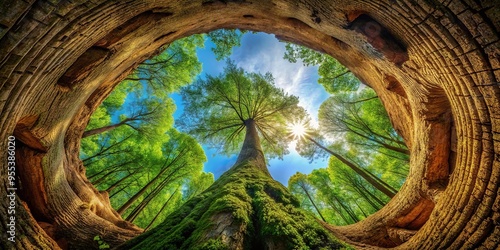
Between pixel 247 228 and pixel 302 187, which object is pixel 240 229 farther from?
pixel 302 187

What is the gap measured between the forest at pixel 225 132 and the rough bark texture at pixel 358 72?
463 centimetres

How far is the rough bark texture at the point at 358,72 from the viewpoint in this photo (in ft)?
6.32

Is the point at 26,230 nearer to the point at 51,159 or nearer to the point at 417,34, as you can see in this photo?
the point at 51,159

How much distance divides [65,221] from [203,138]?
8950mm

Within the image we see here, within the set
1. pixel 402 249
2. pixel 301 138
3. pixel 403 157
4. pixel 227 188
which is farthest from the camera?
pixel 301 138

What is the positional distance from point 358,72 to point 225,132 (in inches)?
361

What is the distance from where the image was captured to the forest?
9898 mm

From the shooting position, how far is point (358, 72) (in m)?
5.95

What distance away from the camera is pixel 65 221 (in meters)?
4.25

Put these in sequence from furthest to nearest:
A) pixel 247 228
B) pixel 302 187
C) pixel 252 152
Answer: pixel 302 187
pixel 252 152
pixel 247 228

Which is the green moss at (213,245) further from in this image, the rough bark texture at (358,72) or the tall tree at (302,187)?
the tall tree at (302,187)

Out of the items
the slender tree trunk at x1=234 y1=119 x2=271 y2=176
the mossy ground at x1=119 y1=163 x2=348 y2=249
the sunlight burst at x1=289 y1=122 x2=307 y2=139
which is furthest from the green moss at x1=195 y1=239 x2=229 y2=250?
Result: the sunlight burst at x1=289 y1=122 x2=307 y2=139

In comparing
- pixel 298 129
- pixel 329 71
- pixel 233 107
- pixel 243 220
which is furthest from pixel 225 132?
pixel 243 220

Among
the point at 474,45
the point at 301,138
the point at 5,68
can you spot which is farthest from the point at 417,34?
the point at 301,138
